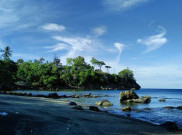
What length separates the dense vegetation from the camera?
9606 centimetres

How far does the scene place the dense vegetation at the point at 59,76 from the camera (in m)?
96.1

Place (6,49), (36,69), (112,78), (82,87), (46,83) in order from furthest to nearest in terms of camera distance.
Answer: (112,78) → (82,87) → (36,69) → (46,83) → (6,49)

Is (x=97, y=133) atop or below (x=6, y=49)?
below

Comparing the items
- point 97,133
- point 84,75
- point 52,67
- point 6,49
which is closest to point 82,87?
point 84,75

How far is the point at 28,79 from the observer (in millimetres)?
98438

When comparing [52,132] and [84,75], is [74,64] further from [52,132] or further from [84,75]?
[52,132]

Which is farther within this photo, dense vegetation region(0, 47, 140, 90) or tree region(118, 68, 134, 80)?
tree region(118, 68, 134, 80)

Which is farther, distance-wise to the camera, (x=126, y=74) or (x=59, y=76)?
(x=126, y=74)

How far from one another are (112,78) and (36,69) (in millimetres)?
67841

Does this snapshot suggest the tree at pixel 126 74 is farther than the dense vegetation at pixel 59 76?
Yes

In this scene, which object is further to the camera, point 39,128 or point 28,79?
point 28,79

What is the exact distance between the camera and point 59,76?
111 meters

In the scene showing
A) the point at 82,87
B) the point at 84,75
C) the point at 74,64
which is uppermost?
the point at 74,64

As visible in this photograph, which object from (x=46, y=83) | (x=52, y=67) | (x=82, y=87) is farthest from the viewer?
(x=82, y=87)
